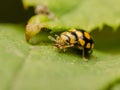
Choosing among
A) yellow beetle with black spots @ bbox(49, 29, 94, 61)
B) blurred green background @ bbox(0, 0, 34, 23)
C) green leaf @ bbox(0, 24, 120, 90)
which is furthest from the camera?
blurred green background @ bbox(0, 0, 34, 23)

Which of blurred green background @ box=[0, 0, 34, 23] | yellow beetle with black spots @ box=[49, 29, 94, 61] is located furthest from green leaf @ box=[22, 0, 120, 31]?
blurred green background @ box=[0, 0, 34, 23]

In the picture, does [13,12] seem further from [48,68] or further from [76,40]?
[48,68]

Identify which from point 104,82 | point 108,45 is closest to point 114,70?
point 104,82

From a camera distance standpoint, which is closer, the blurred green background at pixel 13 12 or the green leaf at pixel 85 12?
the green leaf at pixel 85 12

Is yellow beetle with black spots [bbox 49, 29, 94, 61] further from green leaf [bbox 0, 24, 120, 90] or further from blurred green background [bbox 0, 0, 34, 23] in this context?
blurred green background [bbox 0, 0, 34, 23]

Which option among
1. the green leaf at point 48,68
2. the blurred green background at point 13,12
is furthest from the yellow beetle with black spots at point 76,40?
the blurred green background at point 13,12

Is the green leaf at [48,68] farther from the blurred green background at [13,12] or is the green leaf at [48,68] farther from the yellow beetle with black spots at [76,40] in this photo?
the blurred green background at [13,12]
